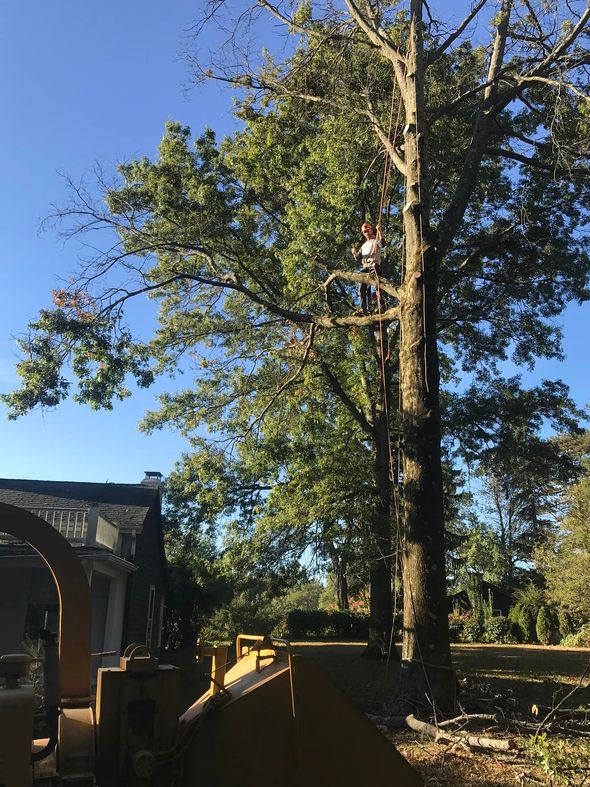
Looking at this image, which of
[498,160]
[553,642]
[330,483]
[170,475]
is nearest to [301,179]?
[498,160]

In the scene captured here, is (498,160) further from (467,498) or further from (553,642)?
(553,642)

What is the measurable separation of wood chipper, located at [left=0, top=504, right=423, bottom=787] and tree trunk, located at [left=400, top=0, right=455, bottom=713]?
4311 millimetres

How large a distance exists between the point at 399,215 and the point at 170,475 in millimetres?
10727

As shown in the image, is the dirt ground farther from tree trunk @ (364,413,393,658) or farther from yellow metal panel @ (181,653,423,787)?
yellow metal panel @ (181,653,423,787)

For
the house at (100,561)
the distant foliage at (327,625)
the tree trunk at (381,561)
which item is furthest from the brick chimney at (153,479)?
the distant foliage at (327,625)

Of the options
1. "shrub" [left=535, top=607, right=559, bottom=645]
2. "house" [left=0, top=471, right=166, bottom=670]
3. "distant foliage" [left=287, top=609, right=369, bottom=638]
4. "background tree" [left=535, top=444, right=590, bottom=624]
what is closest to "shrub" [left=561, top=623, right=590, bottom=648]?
"background tree" [left=535, top=444, right=590, bottom=624]

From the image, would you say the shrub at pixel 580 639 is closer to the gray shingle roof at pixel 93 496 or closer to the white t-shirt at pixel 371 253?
the gray shingle roof at pixel 93 496

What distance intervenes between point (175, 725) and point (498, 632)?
111 ft

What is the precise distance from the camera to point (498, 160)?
51.6 ft

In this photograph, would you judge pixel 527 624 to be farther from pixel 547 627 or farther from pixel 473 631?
pixel 473 631

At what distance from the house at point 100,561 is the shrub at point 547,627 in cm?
1964

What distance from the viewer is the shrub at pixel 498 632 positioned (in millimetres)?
33094

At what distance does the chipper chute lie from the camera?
10.2 ft

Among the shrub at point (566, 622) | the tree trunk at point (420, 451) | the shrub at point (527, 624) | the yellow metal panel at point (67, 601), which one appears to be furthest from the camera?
the shrub at point (527, 624)
